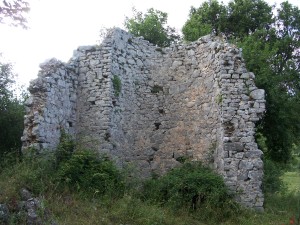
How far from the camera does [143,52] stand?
13344 mm

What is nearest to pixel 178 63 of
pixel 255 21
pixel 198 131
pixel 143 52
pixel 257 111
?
pixel 143 52

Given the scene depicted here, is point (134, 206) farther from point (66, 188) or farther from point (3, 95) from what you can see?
point (3, 95)

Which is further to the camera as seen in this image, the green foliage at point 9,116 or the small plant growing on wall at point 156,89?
the small plant growing on wall at point 156,89

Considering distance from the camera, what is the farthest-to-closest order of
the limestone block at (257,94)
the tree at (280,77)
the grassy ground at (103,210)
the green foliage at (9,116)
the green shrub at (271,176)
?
the green shrub at (271,176) < the tree at (280,77) < the green foliage at (9,116) < the limestone block at (257,94) < the grassy ground at (103,210)

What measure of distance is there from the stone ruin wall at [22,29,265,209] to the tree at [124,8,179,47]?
416 cm

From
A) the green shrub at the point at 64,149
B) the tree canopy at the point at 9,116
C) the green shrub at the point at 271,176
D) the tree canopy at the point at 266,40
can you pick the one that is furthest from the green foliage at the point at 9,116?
the green shrub at the point at 271,176

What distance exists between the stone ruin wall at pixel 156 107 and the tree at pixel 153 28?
4.16m

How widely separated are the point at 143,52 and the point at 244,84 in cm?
377

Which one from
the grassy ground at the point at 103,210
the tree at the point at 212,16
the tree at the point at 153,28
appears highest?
the tree at the point at 212,16

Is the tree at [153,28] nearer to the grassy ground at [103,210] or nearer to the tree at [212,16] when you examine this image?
the tree at [212,16]

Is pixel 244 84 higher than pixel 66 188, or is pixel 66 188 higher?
pixel 244 84

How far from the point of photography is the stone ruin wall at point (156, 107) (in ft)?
34.7

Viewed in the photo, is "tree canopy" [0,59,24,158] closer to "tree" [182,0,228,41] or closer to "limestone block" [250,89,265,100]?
"limestone block" [250,89,265,100]

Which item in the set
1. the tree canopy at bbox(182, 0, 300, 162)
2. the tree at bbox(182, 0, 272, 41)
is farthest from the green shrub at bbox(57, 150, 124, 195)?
the tree at bbox(182, 0, 272, 41)
